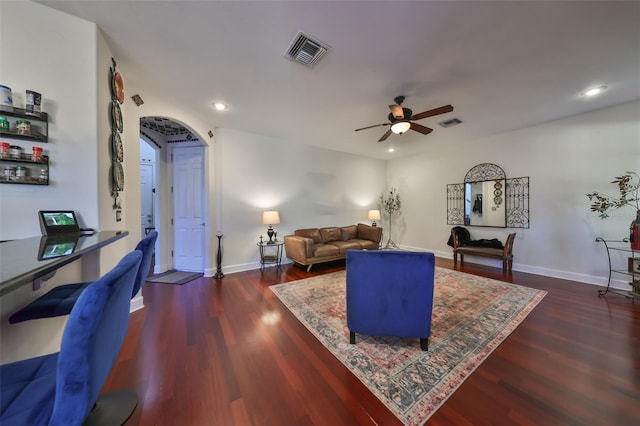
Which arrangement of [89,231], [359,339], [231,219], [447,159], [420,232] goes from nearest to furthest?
[89,231] < [359,339] < [231,219] < [447,159] < [420,232]

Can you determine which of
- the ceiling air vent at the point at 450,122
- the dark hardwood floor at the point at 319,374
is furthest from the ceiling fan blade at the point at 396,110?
the dark hardwood floor at the point at 319,374

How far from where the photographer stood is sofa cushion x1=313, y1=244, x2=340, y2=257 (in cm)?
421

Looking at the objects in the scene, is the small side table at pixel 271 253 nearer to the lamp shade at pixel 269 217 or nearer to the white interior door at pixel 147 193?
the lamp shade at pixel 269 217

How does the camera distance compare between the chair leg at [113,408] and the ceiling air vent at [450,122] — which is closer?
the chair leg at [113,408]

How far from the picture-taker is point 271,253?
15.2 feet

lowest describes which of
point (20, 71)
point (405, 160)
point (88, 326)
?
point (88, 326)

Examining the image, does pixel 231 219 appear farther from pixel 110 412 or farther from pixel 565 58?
Answer: pixel 565 58

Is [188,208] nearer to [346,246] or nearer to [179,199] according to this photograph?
[179,199]

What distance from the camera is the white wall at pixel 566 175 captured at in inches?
128

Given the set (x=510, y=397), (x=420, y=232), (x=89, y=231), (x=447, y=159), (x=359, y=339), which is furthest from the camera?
(x=420, y=232)

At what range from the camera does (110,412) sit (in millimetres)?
1286

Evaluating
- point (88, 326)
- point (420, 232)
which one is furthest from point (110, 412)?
point (420, 232)

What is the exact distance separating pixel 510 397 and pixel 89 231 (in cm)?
329

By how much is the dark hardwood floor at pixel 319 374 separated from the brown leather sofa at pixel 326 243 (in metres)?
1.64
